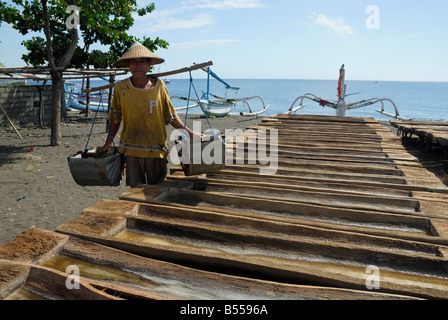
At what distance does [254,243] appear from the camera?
7.90 ft

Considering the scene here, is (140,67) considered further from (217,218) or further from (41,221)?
(41,221)

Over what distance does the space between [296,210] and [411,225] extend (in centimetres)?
90

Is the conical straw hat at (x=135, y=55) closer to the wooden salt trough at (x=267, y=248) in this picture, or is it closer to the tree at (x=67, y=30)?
the wooden salt trough at (x=267, y=248)

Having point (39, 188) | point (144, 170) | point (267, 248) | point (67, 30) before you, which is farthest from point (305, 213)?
point (67, 30)

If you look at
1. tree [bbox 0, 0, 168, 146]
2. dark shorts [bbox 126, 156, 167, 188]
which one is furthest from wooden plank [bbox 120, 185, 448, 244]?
tree [bbox 0, 0, 168, 146]

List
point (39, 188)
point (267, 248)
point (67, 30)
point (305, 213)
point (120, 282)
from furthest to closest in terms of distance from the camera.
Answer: point (67, 30) → point (39, 188) → point (305, 213) → point (267, 248) → point (120, 282)

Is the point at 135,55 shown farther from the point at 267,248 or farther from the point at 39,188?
→ the point at 39,188

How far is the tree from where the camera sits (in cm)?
1137

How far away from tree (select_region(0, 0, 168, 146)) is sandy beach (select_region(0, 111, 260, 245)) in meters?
1.29

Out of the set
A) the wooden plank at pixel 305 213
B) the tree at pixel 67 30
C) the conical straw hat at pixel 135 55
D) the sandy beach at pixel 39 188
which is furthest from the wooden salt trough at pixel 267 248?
the tree at pixel 67 30

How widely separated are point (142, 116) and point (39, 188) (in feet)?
17.6

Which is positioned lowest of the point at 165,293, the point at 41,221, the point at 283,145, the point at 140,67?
the point at 41,221

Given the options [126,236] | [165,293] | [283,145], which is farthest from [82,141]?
[165,293]

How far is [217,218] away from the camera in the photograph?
2.74 m
